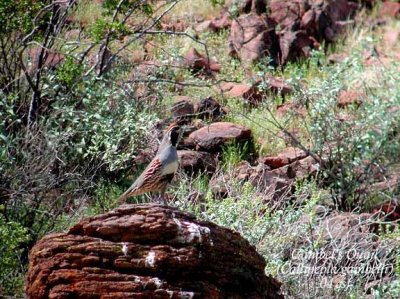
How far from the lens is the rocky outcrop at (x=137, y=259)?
24.0 ft

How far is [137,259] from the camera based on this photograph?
742 cm

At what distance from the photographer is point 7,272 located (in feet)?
28.7

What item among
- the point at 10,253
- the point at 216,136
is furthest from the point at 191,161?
the point at 10,253

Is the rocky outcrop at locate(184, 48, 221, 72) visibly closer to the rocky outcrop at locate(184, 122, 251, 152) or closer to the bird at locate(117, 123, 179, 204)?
the rocky outcrop at locate(184, 122, 251, 152)

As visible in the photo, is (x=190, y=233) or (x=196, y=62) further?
(x=196, y=62)

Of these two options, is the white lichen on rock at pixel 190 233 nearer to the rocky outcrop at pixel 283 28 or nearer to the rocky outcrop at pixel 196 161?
the rocky outcrop at pixel 196 161

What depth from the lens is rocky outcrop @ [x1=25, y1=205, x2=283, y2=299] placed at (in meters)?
7.33

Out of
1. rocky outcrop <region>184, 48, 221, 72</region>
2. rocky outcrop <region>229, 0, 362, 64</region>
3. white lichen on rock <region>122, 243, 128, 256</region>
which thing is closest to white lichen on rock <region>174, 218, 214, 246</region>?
white lichen on rock <region>122, 243, 128, 256</region>

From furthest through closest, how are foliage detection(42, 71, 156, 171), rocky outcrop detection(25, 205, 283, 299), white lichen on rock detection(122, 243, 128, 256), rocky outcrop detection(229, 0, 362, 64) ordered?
rocky outcrop detection(229, 0, 362, 64) → foliage detection(42, 71, 156, 171) → white lichen on rock detection(122, 243, 128, 256) → rocky outcrop detection(25, 205, 283, 299)

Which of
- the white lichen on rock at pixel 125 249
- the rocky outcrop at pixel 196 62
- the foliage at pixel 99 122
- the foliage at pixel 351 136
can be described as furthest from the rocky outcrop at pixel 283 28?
the white lichen on rock at pixel 125 249

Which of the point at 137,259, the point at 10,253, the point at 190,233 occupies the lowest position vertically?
the point at 10,253

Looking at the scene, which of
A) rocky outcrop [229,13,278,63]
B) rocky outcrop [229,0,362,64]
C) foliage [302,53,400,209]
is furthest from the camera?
rocky outcrop [229,0,362,64]

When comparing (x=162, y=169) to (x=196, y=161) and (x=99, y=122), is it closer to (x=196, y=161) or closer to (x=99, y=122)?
(x=99, y=122)

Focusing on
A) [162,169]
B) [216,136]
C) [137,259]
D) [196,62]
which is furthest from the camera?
[196,62]
